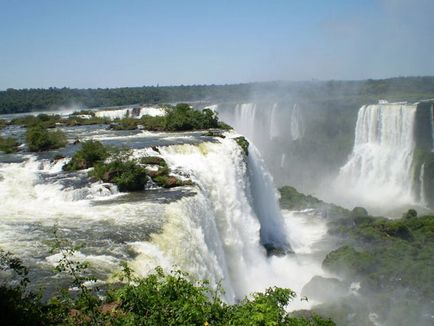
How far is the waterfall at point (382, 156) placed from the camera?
33219 millimetres

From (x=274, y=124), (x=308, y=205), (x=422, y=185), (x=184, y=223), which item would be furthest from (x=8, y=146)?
(x=274, y=124)

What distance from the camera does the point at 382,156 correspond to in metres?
34.9

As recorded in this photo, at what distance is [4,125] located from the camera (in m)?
37.5

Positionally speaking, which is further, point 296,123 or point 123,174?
point 296,123

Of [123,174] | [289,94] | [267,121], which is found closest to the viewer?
[123,174]

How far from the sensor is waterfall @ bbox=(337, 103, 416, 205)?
33219mm

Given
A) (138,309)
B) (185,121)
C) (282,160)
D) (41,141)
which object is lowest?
(282,160)

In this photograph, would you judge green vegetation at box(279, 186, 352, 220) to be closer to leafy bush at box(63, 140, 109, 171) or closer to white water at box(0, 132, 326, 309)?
white water at box(0, 132, 326, 309)

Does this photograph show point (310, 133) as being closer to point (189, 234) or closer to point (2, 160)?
point (2, 160)

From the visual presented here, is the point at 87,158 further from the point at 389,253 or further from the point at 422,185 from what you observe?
the point at 422,185

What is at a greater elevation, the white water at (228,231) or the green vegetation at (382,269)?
the white water at (228,231)

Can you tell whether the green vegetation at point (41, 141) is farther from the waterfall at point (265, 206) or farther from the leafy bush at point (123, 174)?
the waterfall at point (265, 206)

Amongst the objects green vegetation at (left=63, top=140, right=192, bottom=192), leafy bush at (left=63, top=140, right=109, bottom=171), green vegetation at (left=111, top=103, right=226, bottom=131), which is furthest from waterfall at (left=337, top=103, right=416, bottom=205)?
leafy bush at (left=63, top=140, right=109, bottom=171)

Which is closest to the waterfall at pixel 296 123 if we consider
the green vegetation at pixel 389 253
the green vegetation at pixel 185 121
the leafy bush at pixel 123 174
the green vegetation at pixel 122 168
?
the green vegetation at pixel 185 121
